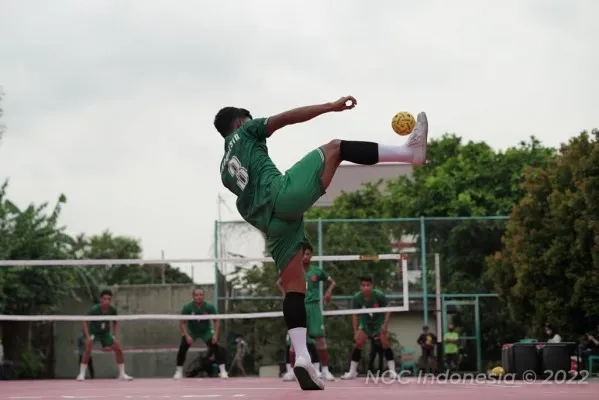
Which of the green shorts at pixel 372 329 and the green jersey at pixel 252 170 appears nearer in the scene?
the green jersey at pixel 252 170

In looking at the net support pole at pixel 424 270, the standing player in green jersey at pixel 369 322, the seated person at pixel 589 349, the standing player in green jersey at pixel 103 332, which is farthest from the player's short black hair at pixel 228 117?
the net support pole at pixel 424 270

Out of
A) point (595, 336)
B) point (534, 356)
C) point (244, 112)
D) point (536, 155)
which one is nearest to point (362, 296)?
point (534, 356)

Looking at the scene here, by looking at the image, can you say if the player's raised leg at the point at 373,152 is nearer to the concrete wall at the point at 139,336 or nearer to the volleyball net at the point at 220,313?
the volleyball net at the point at 220,313

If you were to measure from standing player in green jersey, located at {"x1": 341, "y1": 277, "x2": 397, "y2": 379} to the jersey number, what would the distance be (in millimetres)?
10048

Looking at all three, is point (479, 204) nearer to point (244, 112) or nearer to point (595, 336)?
point (595, 336)

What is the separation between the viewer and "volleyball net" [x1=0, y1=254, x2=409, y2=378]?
17.3 meters

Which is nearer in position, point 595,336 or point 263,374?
point 595,336

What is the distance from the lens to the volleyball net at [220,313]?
1730 centimetres

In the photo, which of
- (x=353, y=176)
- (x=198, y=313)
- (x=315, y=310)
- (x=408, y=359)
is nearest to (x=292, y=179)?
(x=315, y=310)

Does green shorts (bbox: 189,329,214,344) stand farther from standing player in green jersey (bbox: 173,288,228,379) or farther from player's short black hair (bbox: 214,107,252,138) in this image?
player's short black hair (bbox: 214,107,252,138)

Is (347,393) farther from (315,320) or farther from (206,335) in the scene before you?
(206,335)

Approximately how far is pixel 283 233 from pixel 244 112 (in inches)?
40.2

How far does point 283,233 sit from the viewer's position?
791 centimetres

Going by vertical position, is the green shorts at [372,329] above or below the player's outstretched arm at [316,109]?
below
